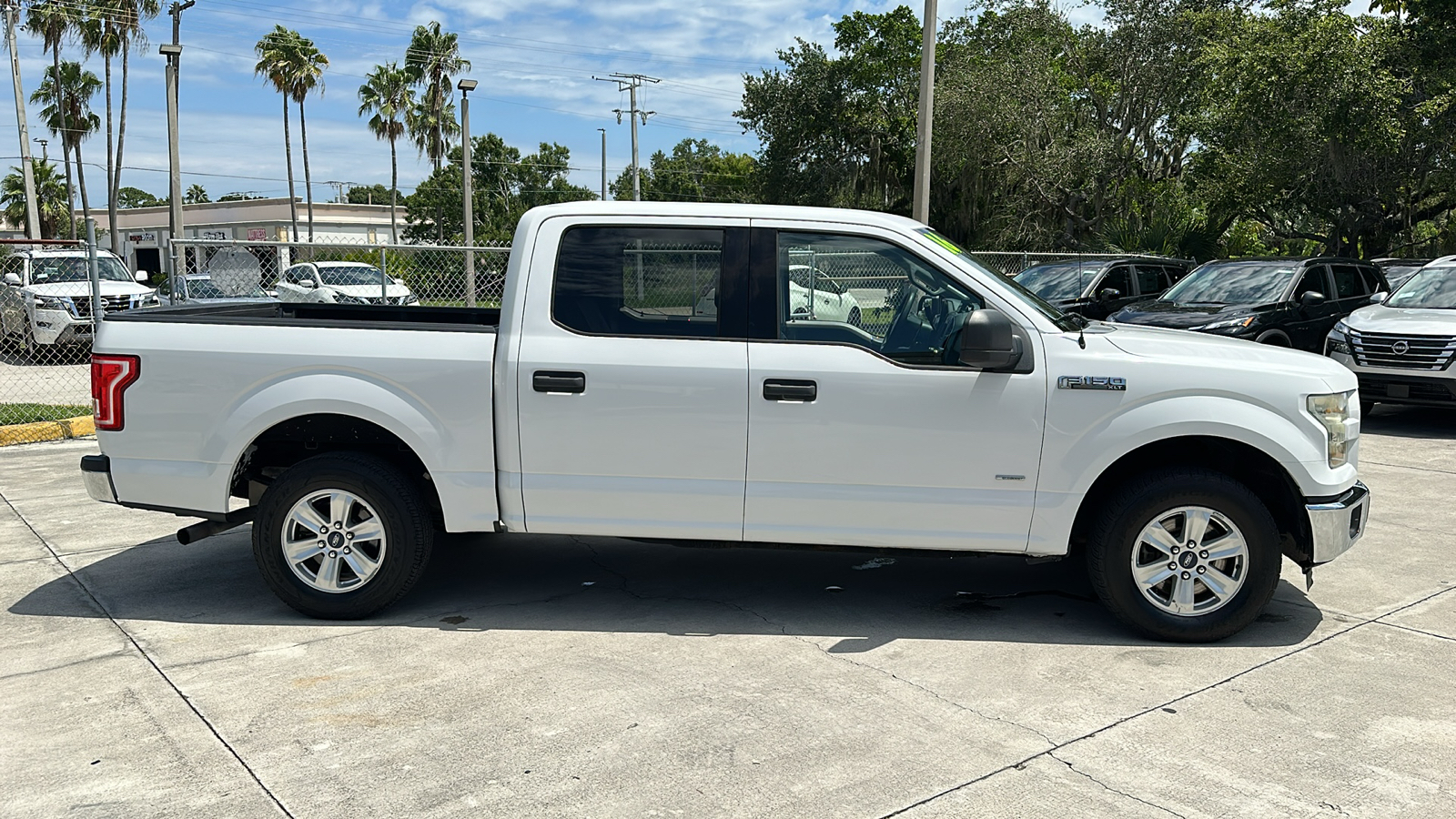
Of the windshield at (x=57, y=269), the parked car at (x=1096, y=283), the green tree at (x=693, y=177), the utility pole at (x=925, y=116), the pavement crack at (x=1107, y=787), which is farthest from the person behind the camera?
the green tree at (x=693, y=177)

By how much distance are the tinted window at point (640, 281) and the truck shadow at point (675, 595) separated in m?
1.20

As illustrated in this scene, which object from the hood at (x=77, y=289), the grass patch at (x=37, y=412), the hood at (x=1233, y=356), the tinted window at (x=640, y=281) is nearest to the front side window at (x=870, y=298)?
the tinted window at (x=640, y=281)

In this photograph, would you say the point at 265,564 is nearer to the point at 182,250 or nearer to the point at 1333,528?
the point at 1333,528

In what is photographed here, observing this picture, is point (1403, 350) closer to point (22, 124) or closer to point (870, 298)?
point (870, 298)

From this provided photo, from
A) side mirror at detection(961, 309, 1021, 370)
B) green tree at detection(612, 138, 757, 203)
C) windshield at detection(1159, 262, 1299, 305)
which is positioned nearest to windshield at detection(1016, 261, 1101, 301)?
windshield at detection(1159, 262, 1299, 305)

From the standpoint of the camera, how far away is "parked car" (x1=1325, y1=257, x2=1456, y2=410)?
10.9 meters

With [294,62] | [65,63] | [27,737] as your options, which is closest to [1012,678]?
[27,737]

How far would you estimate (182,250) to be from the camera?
471 inches

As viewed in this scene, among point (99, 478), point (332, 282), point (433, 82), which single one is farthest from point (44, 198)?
point (99, 478)

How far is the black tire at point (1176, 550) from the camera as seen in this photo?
491 centimetres

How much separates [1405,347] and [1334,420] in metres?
7.30

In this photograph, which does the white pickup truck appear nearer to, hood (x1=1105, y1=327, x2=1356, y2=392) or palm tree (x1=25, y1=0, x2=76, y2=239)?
hood (x1=1105, y1=327, x2=1356, y2=392)

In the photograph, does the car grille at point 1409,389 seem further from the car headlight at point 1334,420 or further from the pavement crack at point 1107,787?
the pavement crack at point 1107,787

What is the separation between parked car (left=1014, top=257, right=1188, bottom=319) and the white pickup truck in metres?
9.75
